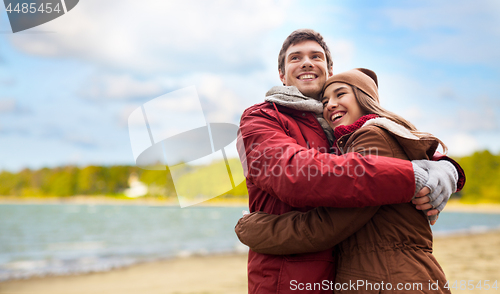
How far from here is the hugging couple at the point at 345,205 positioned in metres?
1.46

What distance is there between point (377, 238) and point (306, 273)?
0.39 m

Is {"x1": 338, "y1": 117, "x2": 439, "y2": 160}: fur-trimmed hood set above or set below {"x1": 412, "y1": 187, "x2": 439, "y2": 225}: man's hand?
above

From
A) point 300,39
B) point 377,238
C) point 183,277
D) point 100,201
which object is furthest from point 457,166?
point 100,201

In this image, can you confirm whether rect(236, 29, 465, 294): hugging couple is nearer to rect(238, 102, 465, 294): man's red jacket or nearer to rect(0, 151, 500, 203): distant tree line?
rect(238, 102, 465, 294): man's red jacket

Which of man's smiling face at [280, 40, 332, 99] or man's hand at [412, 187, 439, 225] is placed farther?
man's smiling face at [280, 40, 332, 99]

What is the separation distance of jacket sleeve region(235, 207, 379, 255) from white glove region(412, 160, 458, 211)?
0.26 metres

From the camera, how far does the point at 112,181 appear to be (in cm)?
6994

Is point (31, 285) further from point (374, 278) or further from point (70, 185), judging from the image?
point (70, 185)

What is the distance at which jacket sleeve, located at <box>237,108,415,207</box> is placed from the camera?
4.72ft

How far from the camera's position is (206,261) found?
11.2 m

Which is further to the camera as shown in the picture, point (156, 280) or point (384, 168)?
point (156, 280)

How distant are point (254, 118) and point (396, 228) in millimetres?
936

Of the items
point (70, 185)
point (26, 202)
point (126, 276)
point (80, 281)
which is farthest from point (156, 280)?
point (26, 202)

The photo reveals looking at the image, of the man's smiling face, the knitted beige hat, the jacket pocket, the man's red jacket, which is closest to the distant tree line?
the man's smiling face
